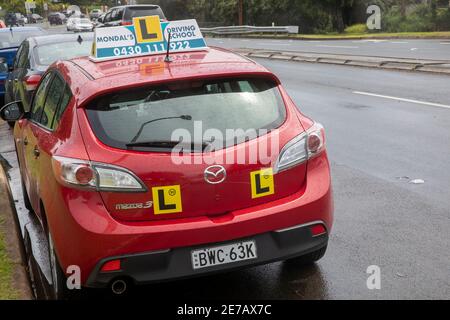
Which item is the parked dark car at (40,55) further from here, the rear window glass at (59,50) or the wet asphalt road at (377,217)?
the wet asphalt road at (377,217)

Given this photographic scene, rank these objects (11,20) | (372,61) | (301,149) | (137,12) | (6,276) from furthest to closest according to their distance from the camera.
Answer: (11,20) < (137,12) < (372,61) < (6,276) < (301,149)

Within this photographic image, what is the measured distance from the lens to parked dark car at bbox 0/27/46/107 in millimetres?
12773

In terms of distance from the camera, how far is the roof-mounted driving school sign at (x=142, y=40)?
4.59 m

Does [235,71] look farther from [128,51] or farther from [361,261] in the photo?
[361,261]

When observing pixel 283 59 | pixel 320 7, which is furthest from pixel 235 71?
pixel 320 7

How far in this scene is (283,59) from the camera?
21609 mm

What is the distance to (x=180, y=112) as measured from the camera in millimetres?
3746

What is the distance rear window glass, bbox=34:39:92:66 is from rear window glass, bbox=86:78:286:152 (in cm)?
588

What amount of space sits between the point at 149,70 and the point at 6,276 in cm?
171

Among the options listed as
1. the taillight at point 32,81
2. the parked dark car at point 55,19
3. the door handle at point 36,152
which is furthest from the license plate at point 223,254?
the parked dark car at point 55,19

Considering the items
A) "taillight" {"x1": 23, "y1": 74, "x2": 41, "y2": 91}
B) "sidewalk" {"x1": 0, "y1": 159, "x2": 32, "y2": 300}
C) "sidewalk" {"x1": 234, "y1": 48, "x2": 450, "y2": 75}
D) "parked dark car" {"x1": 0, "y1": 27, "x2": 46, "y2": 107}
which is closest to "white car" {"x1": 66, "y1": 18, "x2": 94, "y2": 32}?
"sidewalk" {"x1": 234, "y1": 48, "x2": 450, "y2": 75}

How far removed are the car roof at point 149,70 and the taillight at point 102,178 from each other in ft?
1.62

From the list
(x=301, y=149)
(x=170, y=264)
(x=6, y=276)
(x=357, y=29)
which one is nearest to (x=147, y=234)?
(x=170, y=264)

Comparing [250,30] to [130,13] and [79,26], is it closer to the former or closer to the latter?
[79,26]
